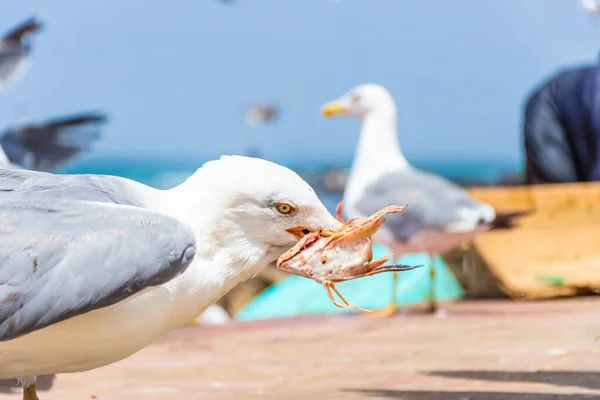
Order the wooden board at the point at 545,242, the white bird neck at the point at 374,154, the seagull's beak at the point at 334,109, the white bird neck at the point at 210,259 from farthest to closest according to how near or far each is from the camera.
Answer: the seagull's beak at the point at 334,109 < the wooden board at the point at 545,242 < the white bird neck at the point at 374,154 < the white bird neck at the point at 210,259

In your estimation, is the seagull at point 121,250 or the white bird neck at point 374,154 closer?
the seagull at point 121,250

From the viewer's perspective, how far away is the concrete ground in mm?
3414

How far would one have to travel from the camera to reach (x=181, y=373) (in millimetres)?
4109

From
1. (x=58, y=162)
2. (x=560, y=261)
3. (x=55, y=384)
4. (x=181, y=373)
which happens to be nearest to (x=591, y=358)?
(x=181, y=373)

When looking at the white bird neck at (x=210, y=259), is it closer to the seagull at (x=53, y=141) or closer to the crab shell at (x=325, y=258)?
the crab shell at (x=325, y=258)

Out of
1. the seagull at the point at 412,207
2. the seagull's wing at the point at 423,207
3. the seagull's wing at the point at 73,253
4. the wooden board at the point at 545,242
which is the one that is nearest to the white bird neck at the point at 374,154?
the seagull at the point at 412,207

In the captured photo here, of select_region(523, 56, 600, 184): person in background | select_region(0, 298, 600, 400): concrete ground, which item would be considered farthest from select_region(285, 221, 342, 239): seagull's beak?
select_region(523, 56, 600, 184): person in background

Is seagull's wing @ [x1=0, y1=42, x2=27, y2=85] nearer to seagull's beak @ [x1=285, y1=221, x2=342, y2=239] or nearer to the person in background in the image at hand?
the person in background

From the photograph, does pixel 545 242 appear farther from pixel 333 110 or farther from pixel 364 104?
pixel 333 110

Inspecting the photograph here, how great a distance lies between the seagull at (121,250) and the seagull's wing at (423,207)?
3.93 metres

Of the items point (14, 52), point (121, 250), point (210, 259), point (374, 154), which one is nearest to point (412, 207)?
point (374, 154)

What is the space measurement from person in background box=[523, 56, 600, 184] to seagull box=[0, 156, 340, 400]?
6904 millimetres

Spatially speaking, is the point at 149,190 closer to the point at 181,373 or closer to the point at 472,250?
the point at 181,373

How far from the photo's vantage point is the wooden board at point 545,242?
271 inches
